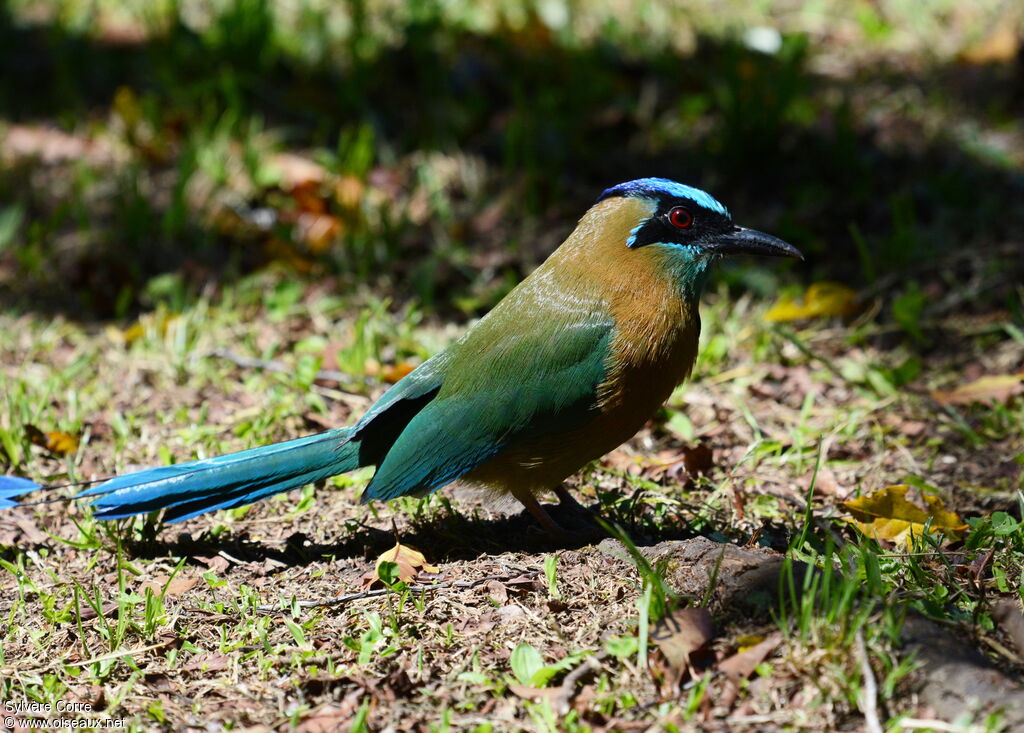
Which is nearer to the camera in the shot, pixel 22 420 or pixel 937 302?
pixel 22 420

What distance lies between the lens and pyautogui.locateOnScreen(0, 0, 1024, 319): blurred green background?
5605mm

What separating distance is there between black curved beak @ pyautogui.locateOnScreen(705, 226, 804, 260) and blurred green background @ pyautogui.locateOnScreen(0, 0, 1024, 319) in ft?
4.75

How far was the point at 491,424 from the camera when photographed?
3.59 m

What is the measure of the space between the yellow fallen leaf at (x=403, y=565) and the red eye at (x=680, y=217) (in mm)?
1339

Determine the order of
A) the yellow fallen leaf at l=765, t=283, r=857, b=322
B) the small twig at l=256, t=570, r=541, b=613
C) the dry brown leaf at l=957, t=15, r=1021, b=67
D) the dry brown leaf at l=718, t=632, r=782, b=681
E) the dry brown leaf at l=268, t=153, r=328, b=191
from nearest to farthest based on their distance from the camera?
the dry brown leaf at l=718, t=632, r=782, b=681, the small twig at l=256, t=570, r=541, b=613, the yellow fallen leaf at l=765, t=283, r=857, b=322, the dry brown leaf at l=268, t=153, r=328, b=191, the dry brown leaf at l=957, t=15, r=1021, b=67

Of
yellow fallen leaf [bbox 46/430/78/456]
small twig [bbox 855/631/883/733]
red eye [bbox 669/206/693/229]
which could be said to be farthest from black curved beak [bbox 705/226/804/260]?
yellow fallen leaf [bbox 46/430/78/456]

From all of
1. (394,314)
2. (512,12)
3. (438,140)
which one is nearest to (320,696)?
(394,314)

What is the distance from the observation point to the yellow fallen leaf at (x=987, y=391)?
445 centimetres

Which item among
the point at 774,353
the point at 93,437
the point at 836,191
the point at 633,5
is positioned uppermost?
the point at 633,5

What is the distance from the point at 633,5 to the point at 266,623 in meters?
5.38

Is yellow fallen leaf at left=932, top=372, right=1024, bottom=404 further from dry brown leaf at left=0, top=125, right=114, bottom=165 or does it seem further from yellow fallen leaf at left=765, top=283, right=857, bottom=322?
dry brown leaf at left=0, top=125, right=114, bottom=165

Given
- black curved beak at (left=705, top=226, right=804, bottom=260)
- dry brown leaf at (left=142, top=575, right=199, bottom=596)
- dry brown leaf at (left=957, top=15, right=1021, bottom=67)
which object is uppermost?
dry brown leaf at (left=957, top=15, right=1021, bottom=67)

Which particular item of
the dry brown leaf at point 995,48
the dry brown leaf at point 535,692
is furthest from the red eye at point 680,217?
the dry brown leaf at point 995,48

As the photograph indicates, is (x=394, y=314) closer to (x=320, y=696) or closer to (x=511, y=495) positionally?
(x=511, y=495)
